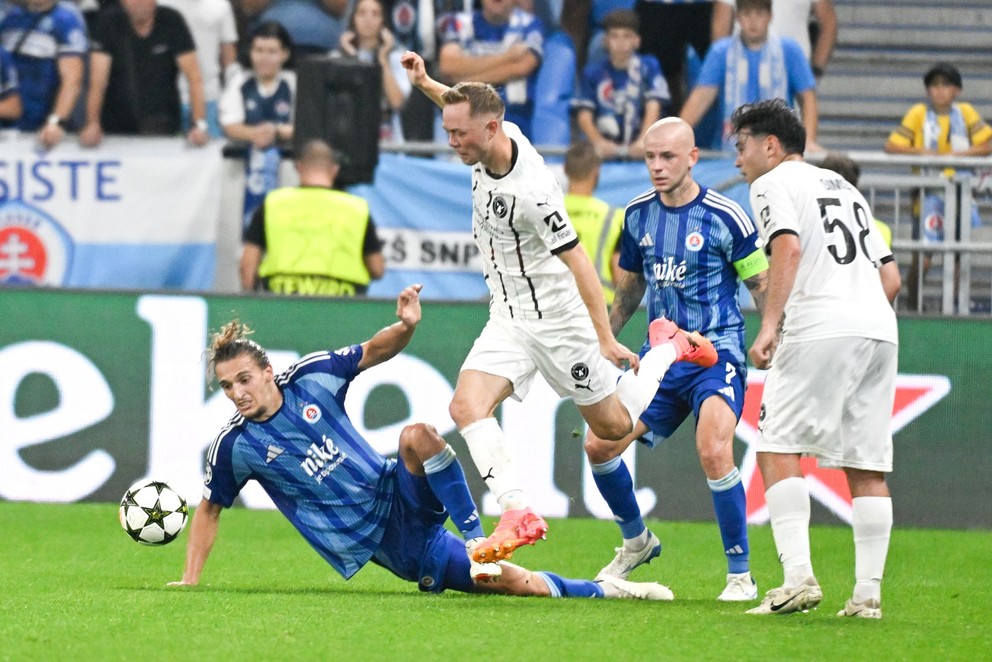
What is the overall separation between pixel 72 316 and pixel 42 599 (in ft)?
15.2

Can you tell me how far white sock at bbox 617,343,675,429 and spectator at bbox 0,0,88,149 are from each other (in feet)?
23.3

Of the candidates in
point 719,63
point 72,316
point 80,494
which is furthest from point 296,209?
point 719,63

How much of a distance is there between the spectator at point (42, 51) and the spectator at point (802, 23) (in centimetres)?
526

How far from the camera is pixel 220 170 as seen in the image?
12.0 metres

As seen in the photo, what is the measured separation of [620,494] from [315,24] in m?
6.98

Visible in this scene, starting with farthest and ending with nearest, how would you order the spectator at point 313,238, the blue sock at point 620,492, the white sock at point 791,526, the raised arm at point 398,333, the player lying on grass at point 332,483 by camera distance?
the spectator at point 313,238
the blue sock at point 620,492
the player lying on grass at point 332,483
the raised arm at point 398,333
the white sock at point 791,526

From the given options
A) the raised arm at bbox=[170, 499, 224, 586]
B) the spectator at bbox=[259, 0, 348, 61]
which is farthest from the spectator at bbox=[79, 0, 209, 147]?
the raised arm at bbox=[170, 499, 224, 586]

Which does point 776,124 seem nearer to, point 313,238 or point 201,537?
point 201,537

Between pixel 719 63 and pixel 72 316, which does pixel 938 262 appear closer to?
pixel 719 63

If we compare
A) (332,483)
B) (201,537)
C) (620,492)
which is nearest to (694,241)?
(620,492)

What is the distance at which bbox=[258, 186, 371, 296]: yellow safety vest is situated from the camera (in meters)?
11.2

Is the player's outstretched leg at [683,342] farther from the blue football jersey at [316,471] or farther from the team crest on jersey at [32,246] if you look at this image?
the team crest on jersey at [32,246]

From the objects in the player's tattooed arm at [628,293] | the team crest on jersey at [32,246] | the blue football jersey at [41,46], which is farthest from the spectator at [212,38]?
the player's tattooed arm at [628,293]

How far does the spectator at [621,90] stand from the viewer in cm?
1262
